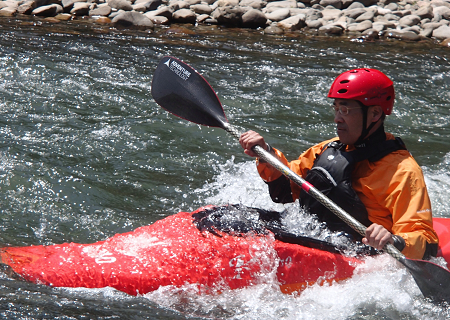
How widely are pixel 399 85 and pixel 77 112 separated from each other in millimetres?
4664

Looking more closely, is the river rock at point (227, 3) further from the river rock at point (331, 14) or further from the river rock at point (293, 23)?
the river rock at point (331, 14)

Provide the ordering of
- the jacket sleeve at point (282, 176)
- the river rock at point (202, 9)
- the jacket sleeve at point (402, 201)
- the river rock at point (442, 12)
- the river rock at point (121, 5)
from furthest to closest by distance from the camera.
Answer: the river rock at point (442, 12) → the river rock at point (202, 9) → the river rock at point (121, 5) → the jacket sleeve at point (282, 176) → the jacket sleeve at point (402, 201)

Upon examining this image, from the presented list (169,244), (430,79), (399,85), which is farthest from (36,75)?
(430,79)

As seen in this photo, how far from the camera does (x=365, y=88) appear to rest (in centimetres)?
281

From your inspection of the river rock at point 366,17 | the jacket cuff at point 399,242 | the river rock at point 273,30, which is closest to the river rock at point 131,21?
the river rock at point 273,30

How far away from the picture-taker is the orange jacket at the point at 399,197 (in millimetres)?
2588

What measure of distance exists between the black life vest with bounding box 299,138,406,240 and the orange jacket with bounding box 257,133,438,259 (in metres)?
0.05

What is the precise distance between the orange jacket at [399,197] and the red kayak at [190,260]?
1.16 feet

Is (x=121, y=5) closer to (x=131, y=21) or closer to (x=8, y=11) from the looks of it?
(x=131, y=21)

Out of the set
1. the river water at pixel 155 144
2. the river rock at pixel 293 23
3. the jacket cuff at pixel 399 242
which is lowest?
the river water at pixel 155 144

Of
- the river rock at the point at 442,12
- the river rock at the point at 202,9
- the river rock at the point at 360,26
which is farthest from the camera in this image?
the river rock at the point at 442,12

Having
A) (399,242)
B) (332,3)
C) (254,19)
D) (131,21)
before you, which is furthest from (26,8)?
(399,242)

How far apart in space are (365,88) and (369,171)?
0.47m

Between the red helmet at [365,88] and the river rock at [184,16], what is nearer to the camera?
the red helmet at [365,88]
